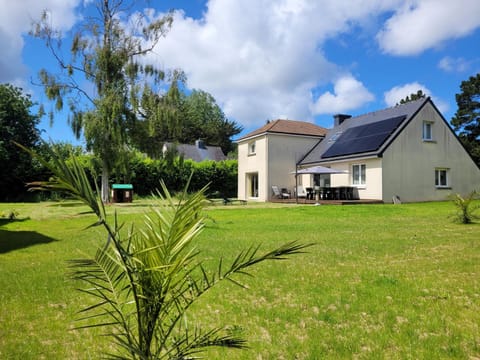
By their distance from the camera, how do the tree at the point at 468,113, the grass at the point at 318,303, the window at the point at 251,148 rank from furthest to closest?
1. the tree at the point at 468,113
2. the window at the point at 251,148
3. the grass at the point at 318,303

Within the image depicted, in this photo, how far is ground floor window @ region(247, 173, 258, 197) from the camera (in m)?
31.8

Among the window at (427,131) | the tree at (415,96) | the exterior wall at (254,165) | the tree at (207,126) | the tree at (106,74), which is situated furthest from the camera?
the tree at (207,126)

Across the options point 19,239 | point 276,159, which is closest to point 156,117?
point 276,159

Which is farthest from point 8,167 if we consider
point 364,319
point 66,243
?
point 364,319

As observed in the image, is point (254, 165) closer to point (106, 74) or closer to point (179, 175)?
point (179, 175)

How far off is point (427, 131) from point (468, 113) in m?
27.2

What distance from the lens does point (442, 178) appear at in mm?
25172

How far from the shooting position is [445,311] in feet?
13.3

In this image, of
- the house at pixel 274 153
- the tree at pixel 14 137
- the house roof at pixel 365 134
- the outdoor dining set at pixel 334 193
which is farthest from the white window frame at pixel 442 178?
the tree at pixel 14 137

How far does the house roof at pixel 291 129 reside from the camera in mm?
28938

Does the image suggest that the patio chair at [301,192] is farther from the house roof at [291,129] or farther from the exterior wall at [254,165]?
the house roof at [291,129]

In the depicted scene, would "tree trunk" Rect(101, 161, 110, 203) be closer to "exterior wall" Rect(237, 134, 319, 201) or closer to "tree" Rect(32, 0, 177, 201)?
"tree" Rect(32, 0, 177, 201)

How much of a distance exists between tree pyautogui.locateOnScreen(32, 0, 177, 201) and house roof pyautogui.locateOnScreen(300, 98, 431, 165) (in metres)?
13.3

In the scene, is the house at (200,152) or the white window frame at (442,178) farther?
the house at (200,152)
